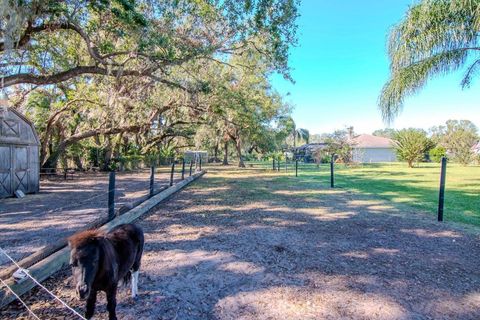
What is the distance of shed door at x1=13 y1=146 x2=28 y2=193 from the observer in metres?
10.8

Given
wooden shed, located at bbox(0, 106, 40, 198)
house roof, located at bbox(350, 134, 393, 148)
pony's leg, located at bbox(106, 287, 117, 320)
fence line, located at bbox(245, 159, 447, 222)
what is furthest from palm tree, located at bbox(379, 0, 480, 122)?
house roof, located at bbox(350, 134, 393, 148)

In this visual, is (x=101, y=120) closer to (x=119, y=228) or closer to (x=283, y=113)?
(x=119, y=228)

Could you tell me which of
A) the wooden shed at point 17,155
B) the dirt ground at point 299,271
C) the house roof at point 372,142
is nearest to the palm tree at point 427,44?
the dirt ground at point 299,271

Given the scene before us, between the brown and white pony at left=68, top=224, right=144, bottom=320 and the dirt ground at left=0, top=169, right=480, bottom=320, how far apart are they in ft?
1.35

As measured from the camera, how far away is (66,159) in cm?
2373

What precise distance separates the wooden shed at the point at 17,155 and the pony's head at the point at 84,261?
10735 mm

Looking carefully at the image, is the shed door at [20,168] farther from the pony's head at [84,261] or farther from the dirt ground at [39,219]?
the pony's head at [84,261]

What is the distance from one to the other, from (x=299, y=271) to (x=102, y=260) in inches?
99.4

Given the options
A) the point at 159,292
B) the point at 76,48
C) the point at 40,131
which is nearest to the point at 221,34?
the point at 76,48

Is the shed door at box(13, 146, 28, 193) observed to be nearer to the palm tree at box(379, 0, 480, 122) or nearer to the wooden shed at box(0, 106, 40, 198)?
the wooden shed at box(0, 106, 40, 198)

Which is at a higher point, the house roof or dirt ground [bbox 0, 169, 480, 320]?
the house roof

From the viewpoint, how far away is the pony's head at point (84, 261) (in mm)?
2037

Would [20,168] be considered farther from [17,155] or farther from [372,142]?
[372,142]

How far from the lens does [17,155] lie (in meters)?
10.9
